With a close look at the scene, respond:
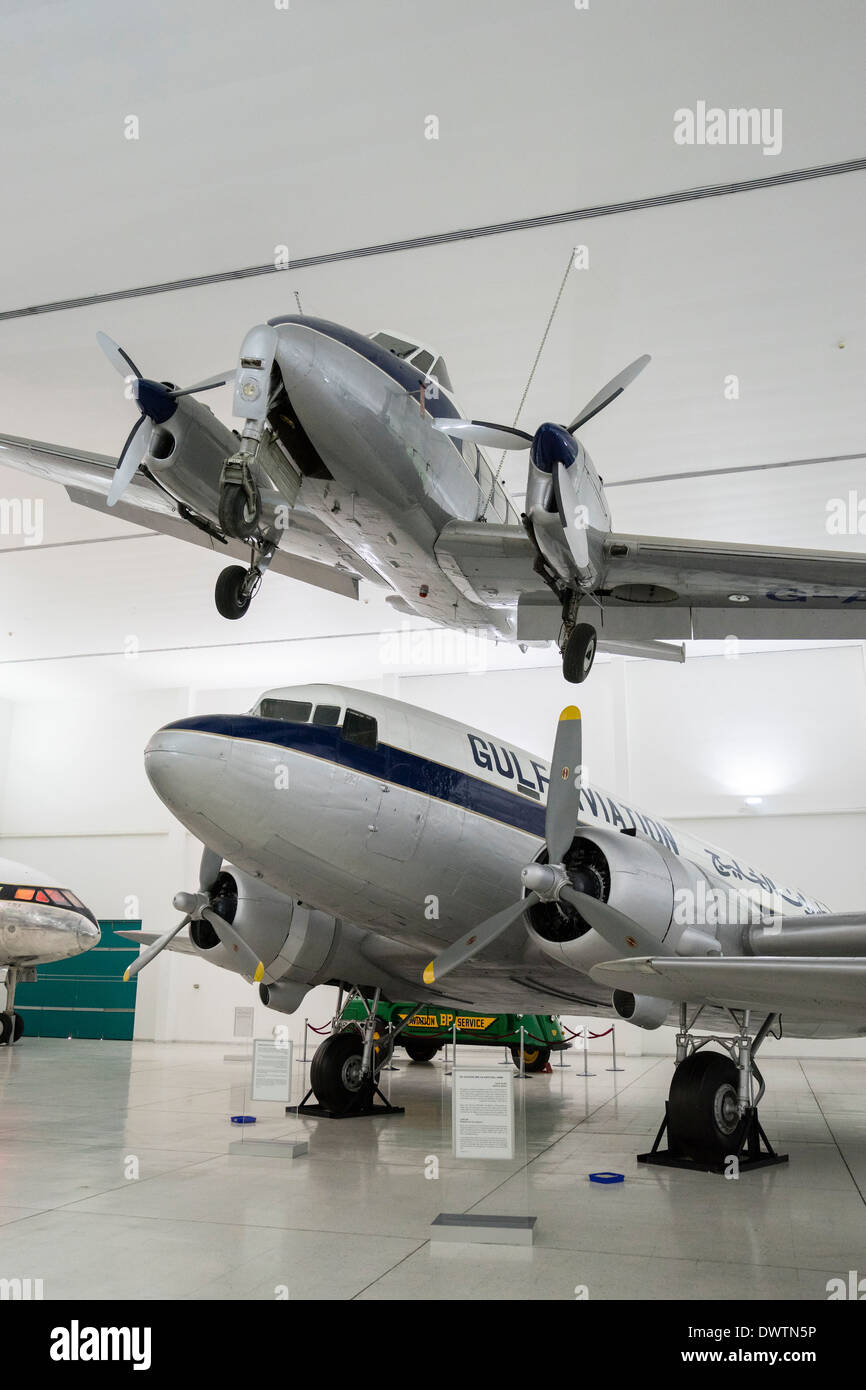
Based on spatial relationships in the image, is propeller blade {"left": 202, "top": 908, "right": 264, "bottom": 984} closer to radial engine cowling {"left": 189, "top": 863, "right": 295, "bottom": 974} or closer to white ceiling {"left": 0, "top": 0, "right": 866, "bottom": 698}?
radial engine cowling {"left": 189, "top": 863, "right": 295, "bottom": 974}

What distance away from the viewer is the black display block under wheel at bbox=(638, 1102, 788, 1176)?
29.0 feet

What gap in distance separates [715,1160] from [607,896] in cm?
282

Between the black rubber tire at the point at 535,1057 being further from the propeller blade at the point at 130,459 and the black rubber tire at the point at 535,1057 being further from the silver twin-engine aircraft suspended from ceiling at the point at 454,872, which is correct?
the propeller blade at the point at 130,459

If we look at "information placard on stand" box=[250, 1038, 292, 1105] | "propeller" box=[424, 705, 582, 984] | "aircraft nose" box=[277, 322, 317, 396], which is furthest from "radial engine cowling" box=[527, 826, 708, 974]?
"aircraft nose" box=[277, 322, 317, 396]

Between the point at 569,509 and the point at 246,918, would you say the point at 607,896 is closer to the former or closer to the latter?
the point at 569,509

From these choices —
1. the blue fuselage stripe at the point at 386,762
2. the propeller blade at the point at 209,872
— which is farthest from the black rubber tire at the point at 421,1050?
the blue fuselage stripe at the point at 386,762

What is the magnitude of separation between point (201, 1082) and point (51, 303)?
11875mm

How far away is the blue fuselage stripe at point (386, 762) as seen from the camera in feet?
28.5

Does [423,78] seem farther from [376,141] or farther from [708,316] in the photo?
[708,316]

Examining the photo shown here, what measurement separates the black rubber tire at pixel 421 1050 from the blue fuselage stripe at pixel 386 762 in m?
11.2

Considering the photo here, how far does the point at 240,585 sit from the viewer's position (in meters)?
7.72

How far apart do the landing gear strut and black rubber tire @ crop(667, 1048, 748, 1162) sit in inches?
232

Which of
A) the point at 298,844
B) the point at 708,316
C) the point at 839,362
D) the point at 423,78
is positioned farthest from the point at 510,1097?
the point at 839,362

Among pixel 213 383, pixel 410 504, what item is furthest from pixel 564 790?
pixel 213 383
